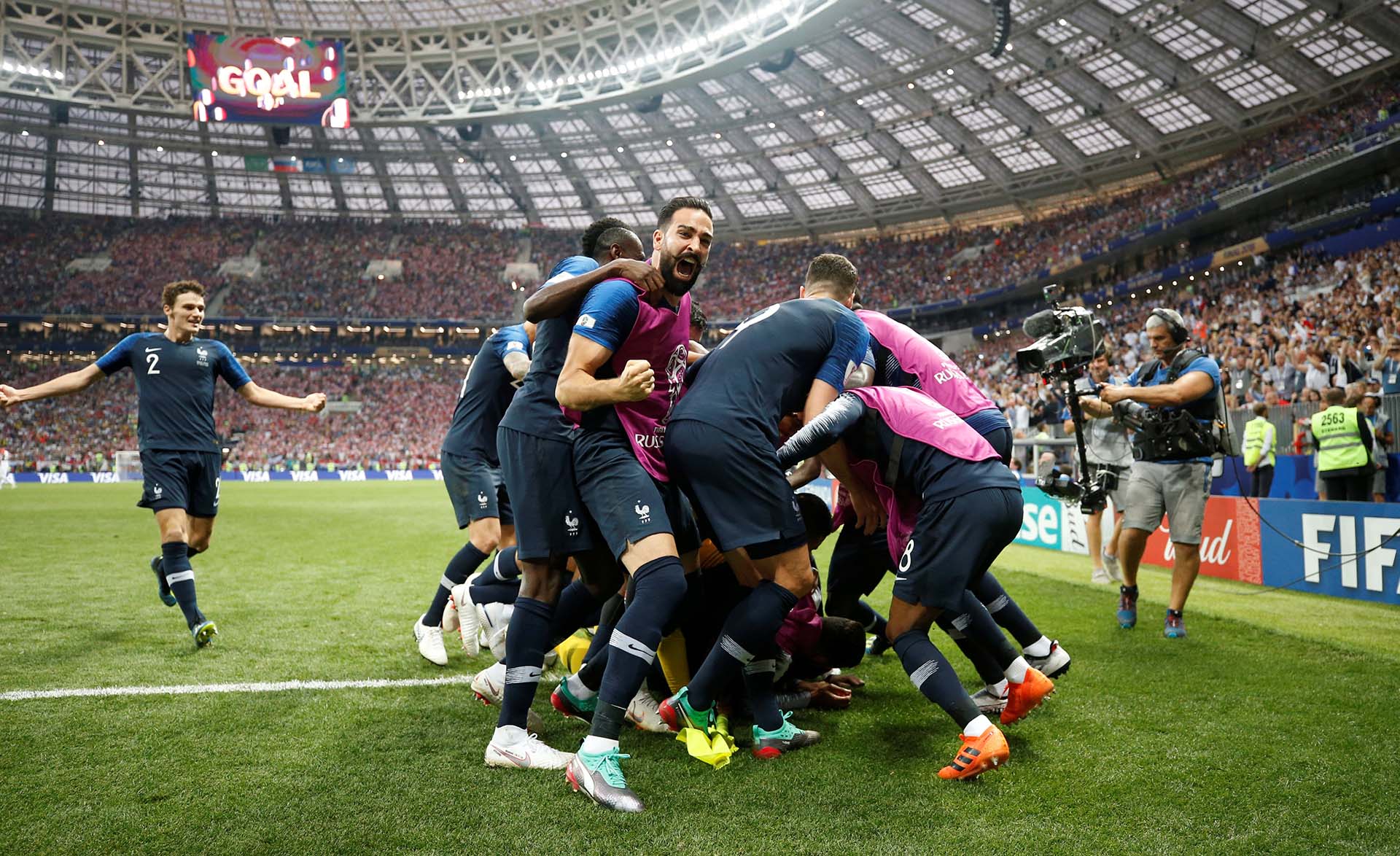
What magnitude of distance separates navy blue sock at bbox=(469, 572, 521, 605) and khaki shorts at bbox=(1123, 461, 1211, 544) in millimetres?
4154

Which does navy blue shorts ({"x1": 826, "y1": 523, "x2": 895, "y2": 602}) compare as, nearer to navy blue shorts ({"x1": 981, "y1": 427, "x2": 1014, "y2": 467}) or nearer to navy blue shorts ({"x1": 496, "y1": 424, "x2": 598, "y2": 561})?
navy blue shorts ({"x1": 981, "y1": 427, "x2": 1014, "y2": 467})

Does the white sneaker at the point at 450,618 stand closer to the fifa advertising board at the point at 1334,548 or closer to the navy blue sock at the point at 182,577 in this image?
the navy blue sock at the point at 182,577

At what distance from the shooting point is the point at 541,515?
11.0ft

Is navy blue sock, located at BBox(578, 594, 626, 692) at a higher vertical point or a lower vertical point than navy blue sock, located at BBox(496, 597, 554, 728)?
lower

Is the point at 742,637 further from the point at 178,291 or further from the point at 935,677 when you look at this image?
the point at 178,291

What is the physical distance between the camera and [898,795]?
2.95 meters

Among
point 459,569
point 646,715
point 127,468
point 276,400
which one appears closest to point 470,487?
point 459,569

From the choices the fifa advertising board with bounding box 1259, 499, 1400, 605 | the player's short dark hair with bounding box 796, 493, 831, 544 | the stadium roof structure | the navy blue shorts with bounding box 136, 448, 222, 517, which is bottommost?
the fifa advertising board with bounding box 1259, 499, 1400, 605

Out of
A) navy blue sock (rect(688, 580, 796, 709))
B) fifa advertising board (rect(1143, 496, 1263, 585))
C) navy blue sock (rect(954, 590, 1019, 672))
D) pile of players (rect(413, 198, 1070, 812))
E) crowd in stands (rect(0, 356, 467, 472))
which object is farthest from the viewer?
crowd in stands (rect(0, 356, 467, 472))

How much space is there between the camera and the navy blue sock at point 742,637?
3.33m

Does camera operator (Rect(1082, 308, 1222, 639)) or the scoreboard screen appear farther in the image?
the scoreboard screen

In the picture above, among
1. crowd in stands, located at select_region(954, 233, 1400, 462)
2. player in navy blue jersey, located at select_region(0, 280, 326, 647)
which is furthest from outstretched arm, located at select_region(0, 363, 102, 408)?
crowd in stands, located at select_region(954, 233, 1400, 462)

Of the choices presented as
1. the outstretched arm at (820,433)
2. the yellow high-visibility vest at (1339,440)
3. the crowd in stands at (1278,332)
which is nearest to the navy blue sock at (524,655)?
the outstretched arm at (820,433)

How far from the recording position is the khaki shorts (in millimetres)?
5641
